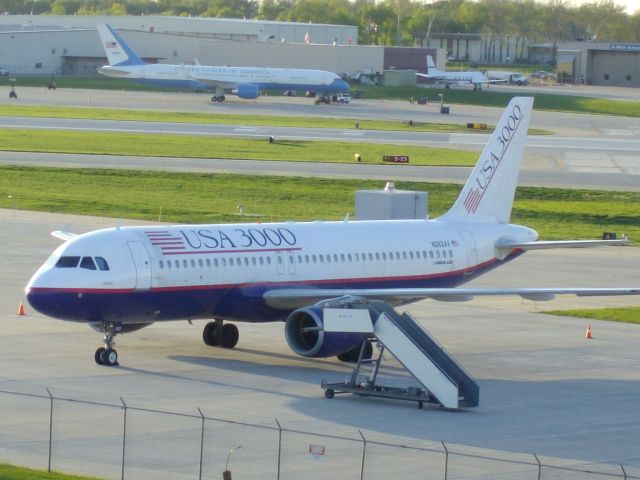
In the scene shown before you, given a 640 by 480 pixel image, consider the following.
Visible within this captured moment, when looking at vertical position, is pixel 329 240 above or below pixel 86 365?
above

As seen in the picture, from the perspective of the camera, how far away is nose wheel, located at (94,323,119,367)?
38.6 m

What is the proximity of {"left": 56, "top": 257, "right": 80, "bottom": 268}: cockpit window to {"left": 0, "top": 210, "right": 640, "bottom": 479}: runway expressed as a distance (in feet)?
9.24

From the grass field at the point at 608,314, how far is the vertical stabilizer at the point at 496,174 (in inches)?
197

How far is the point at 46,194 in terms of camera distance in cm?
8400

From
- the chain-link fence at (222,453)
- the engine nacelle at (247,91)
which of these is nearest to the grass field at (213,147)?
the engine nacelle at (247,91)

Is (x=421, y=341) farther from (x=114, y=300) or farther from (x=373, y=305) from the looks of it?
(x=114, y=300)

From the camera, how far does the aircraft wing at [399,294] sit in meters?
39.2

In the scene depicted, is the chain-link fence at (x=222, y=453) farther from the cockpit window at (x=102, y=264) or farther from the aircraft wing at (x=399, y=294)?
the aircraft wing at (x=399, y=294)

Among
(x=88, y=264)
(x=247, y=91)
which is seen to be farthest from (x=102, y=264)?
(x=247, y=91)

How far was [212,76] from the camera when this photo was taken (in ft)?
589

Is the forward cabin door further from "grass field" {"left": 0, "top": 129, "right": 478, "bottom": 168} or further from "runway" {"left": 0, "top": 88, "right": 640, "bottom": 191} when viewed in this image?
"grass field" {"left": 0, "top": 129, "right": 478, "bottom": 168}

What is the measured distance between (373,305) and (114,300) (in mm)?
7396

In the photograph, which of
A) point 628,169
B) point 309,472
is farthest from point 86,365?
point 628,169

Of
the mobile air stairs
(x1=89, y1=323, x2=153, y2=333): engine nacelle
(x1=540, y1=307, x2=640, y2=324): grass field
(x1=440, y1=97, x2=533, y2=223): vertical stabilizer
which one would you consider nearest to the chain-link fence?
the mobile air stairs
